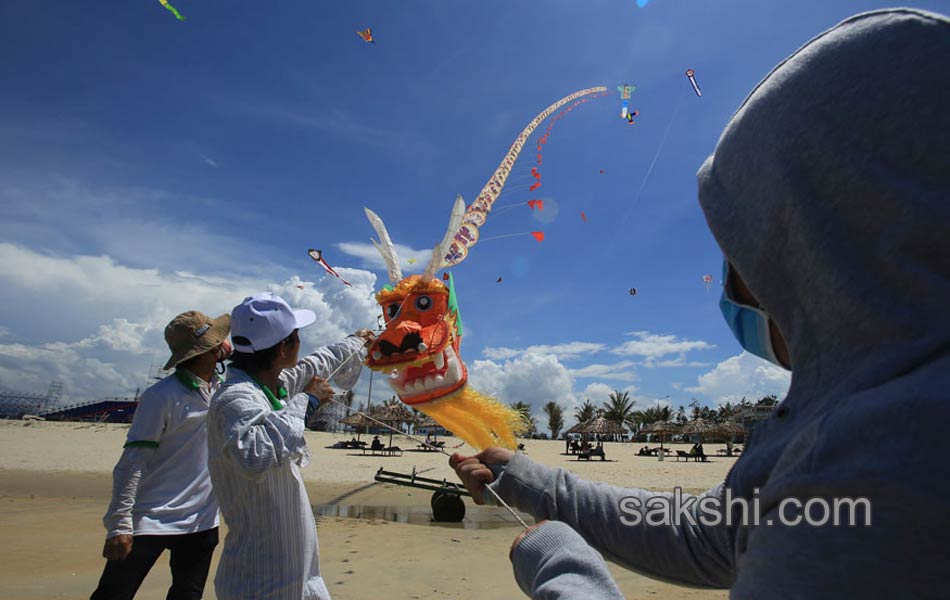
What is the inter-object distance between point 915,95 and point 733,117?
29cm

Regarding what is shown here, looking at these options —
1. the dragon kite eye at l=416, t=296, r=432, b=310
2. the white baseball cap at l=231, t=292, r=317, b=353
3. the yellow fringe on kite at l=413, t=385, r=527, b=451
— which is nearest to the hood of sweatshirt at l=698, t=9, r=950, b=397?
the white baseball cap at l=231, t=292, r=317, b=353

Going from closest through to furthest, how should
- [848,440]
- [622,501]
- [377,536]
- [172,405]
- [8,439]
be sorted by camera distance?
1. [848,440]
2. [622,501]
3. [172,405]
4. [377,536]
5. [8,439]

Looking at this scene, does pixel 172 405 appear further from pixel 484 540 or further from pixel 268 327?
pixel 484 540

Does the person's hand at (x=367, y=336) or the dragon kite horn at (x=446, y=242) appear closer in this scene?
the person's hand at (x=367, y=336)

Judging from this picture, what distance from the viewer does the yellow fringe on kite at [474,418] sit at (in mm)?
4527

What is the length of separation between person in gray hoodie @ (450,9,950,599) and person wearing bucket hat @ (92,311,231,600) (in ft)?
10.2

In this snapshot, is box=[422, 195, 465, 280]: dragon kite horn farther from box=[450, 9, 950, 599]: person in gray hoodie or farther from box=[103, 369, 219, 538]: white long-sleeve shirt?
box=[450, 9, 950, 599]: person in gray hoodie

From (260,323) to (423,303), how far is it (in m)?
2.22

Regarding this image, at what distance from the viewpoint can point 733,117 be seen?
3.24ft

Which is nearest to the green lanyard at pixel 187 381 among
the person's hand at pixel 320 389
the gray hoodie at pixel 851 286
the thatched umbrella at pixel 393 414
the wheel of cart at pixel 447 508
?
the person's hand at pixel 320 389

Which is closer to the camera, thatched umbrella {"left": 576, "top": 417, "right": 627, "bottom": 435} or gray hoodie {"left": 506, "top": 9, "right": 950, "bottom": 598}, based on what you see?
gray hoodie {"left": 506, "top": 9, "right": 950, "bottom": 598}

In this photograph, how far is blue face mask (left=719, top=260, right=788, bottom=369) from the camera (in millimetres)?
1055

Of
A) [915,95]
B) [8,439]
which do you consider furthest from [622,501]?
[8,439]

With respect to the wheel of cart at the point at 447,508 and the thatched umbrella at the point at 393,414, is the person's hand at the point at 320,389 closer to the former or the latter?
the wheel of cart at the point at 447,508
